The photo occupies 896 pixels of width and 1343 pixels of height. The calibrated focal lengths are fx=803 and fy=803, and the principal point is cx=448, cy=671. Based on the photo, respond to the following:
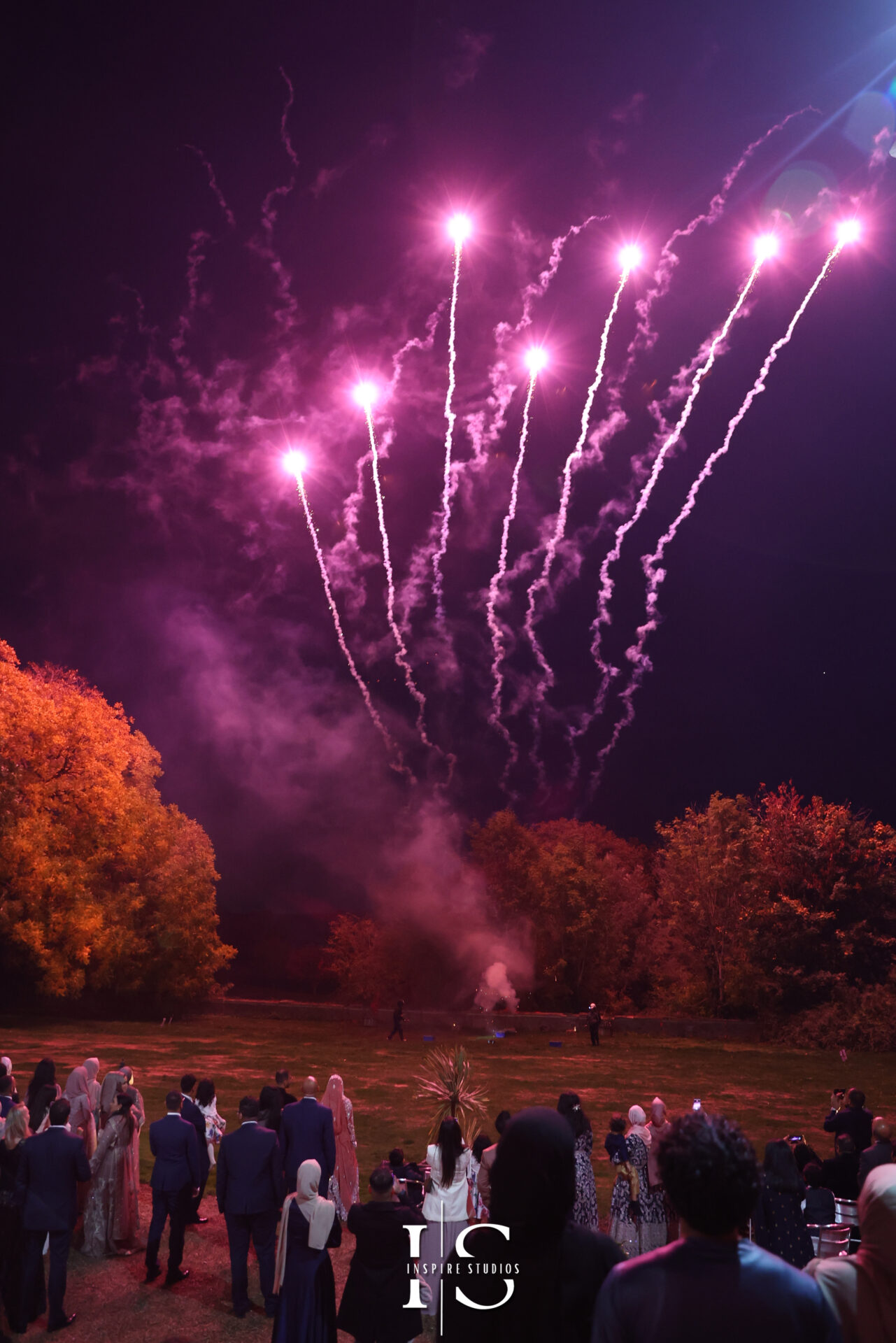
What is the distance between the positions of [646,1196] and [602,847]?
5344cm

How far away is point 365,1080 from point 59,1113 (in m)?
14.1

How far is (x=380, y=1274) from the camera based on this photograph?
227 inches

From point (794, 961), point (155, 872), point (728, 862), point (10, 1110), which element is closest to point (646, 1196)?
point (10, 1110)

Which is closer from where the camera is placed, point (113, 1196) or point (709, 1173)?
point (709, 1173)

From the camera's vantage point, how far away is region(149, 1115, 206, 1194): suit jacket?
7.86 meters

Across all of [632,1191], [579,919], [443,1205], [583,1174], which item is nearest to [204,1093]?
[443,1205]

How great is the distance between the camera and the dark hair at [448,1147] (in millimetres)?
7367

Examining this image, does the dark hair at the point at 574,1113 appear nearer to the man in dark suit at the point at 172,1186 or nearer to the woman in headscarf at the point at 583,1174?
the woman in headscarf at the point at 583,1174

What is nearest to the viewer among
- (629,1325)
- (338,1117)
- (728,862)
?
(629,1325)

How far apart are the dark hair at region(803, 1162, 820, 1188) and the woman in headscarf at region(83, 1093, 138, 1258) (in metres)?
6.95

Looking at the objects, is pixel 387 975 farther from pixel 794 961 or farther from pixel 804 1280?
pixel 804 1280

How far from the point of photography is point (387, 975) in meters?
47.0

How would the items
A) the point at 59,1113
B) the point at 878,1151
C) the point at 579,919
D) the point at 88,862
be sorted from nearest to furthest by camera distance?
the point at 59,1113, the point at 878,1151, the point at 88,862, the point at 579,919

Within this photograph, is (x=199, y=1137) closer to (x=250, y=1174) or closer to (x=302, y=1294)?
(x=250, y=1174)
